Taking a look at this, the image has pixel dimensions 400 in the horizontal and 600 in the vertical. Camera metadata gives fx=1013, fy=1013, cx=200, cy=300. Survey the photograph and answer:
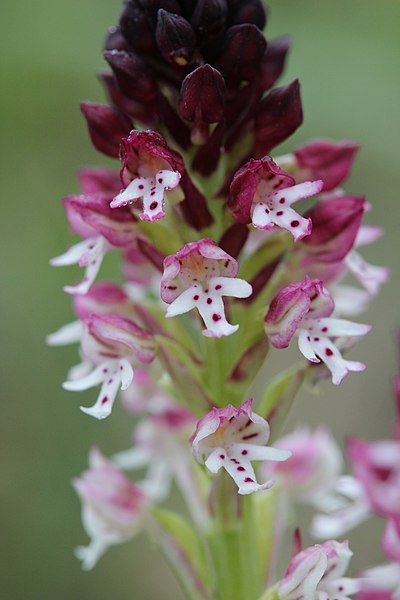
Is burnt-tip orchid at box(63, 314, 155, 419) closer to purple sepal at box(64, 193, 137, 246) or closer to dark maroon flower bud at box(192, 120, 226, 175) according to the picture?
purple sepal at box(64, 193, 137, 246)

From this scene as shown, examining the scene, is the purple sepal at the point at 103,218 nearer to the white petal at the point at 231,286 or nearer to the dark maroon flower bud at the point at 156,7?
the white petal at the point at 231,286

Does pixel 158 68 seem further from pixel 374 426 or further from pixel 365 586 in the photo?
pixel 374 426

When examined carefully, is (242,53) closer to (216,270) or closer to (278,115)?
(278,115)

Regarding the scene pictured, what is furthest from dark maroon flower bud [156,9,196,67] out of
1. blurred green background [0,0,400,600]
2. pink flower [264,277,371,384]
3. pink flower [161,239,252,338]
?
blurred green background [0,0,400,600]

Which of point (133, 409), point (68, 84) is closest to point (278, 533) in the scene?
point (133, 409)

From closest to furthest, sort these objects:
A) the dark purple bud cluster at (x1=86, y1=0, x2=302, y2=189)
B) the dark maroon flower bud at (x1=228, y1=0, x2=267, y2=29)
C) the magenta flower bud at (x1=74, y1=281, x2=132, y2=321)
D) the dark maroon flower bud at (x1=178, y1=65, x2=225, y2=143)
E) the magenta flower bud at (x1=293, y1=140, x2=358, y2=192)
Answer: the dark maroon flower bud at (x1=178, y1=65, x2=225, y2=143), the dark purple bud cluster at (x1=86, y1=0, x2=302, y2=189), the dark maroon flower bud at (x1=228, y1=0, x2=267, y2=29), the magenta flower bud at (x1=293, y1=140, x2=358, y2=192), the magenta flower bud at (x1=74, y1=281, x2=132, y2=321)

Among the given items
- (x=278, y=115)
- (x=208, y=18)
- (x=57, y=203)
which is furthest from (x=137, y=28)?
(x=57, y=203)

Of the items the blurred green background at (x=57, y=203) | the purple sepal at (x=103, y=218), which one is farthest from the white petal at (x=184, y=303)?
the blurred green background at (x=57, y=203)
